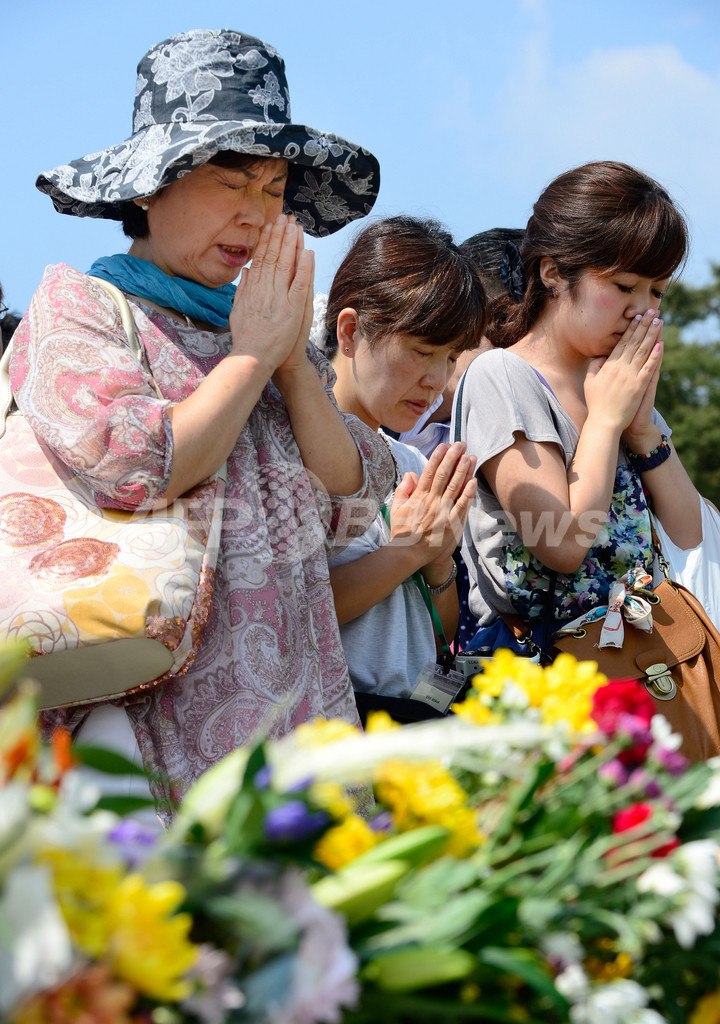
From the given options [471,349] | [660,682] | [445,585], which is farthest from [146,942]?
[471,349]

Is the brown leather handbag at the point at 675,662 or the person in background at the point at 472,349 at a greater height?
the person in background at the point at 472,349

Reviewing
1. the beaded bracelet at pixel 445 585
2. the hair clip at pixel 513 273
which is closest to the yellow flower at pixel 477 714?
the beaded bracelet at pixel 445 585

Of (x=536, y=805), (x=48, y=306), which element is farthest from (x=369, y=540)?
(x=536, y=805)

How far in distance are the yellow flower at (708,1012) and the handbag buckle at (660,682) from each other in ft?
5.29

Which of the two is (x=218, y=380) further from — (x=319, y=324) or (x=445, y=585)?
(x=319, y=324)

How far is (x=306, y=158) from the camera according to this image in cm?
228

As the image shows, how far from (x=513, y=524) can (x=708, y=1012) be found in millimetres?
1794

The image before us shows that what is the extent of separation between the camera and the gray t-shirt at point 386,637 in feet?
8.34

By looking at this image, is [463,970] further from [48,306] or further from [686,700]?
[686,700]

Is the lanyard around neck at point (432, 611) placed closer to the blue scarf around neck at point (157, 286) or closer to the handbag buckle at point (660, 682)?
the handbag buckle at point (660, 682)

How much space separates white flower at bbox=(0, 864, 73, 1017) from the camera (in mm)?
620

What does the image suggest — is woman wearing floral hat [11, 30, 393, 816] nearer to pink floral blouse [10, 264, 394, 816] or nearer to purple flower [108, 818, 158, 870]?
pink floral blouse [10, 264, 394, 816]

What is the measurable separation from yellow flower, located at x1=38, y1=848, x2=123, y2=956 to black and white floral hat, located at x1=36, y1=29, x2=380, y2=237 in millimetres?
1668

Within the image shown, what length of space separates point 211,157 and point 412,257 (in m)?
0.97
